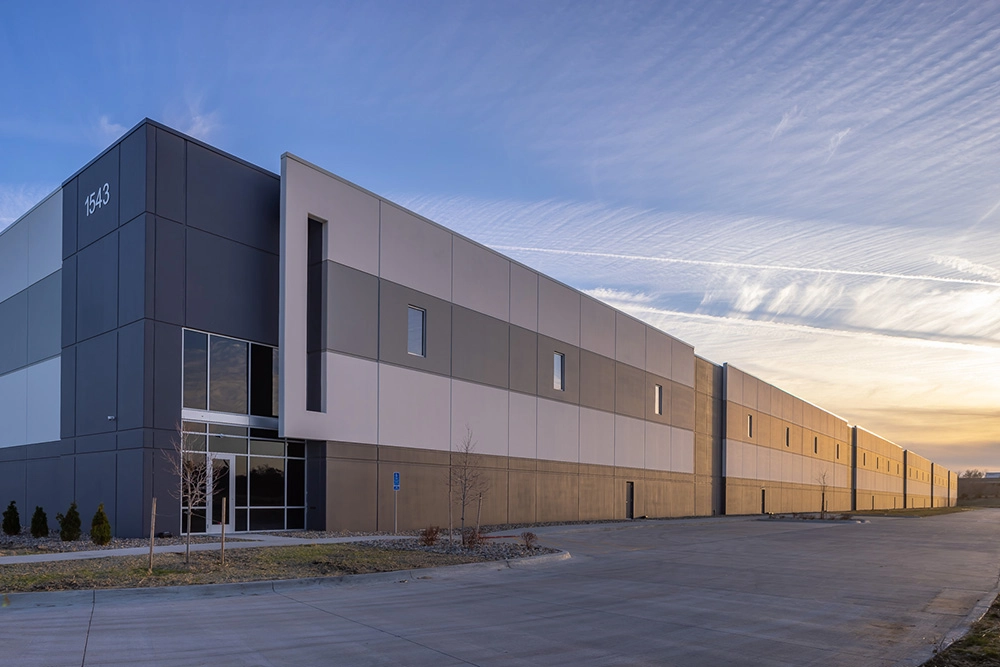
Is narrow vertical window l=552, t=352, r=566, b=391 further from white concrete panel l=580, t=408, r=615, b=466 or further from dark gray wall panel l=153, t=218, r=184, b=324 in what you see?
dark gray wall panel l=153, t=218, r=184, b=324

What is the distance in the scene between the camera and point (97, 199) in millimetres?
27484

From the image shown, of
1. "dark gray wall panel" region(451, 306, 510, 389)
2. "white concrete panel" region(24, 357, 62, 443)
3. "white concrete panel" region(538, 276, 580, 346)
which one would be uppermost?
"white concrete panel" region(538, 276, 580, 346)

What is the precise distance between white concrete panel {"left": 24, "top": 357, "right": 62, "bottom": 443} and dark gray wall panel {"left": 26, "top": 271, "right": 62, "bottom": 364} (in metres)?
0.50

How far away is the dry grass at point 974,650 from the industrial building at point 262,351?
64.7 feet

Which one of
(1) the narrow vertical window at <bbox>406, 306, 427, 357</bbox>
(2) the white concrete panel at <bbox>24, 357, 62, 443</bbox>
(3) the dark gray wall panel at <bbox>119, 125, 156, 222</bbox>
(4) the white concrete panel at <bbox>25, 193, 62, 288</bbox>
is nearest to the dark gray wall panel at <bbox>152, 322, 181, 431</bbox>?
(3) the dark gray wall panel at <bbox>119, 125, 156, 222</bbox>

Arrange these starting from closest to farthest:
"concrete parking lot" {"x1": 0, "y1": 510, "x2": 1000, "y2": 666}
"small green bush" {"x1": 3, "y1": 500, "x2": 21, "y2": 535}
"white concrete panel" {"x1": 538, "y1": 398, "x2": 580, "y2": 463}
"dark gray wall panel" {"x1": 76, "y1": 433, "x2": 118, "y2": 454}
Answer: "concrete parking lot" {"x1": 0, "y1": 510, "x2": 1000, "y2": 666}, "dark gray wall panel" {"x1": 76, "y1": 433, "x2": 118, "y2": 454}, "small green bush" {"x1": 3, "y1": 500, "x2": 21, "y2": 535}, "white concrete panel" {"x1": 538, "y1": 398, "x2": 580, "y2": 463}

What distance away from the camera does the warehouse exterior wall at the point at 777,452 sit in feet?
217

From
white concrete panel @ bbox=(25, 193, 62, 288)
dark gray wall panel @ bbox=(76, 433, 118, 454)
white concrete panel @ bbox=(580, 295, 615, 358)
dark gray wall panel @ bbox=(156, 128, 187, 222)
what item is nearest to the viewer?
dark gray wall panel @ bbox=(156, 128, 187, 222)

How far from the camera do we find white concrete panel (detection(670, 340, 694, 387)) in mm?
55875

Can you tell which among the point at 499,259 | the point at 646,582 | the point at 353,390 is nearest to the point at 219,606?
the point at 646,582

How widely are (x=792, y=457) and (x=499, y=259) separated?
5488 centimetres

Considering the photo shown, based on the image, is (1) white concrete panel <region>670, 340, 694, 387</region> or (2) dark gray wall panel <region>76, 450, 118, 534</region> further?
(1) white concrete panel <region>670, 340, 694, 387</region>

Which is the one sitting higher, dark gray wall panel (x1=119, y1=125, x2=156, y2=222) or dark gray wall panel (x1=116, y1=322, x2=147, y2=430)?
dark gray wall panel (x1=119, y1=125, x2=156, y2=222)

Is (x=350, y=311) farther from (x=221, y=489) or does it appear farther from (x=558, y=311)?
(x=558, y=311)
